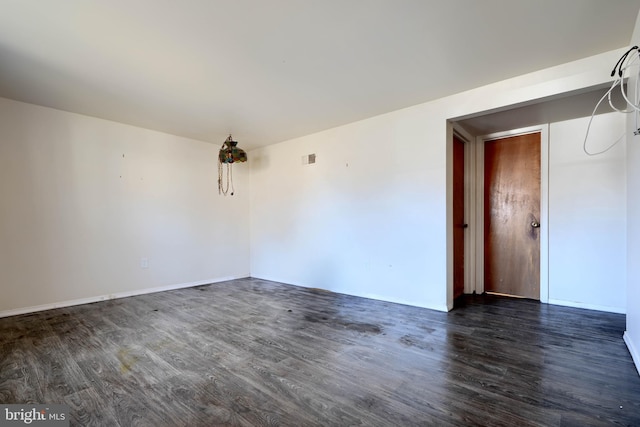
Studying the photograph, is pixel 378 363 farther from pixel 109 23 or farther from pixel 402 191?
pixel 109 23

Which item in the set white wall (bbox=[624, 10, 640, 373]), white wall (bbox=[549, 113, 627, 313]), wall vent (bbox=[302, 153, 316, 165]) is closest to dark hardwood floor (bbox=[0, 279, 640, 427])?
white wall (bbox=[624, 10, 640, 373])

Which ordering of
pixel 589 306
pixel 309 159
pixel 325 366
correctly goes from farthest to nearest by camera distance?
pixel 309 159, pixel 589 306, pixel 325 366

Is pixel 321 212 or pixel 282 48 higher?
pixel 282 48

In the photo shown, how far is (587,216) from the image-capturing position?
3.45 metres

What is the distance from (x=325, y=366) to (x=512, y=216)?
11.5 feet

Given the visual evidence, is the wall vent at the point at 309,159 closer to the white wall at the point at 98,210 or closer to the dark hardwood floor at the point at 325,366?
the white wall at the point at 98,210

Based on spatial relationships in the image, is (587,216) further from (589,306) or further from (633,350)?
(633,350)

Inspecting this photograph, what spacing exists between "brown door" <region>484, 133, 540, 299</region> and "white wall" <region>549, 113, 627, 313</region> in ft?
0.68

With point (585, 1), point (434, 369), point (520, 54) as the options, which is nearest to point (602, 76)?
point (520, 54)

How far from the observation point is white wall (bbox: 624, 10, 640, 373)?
1973 millimetres

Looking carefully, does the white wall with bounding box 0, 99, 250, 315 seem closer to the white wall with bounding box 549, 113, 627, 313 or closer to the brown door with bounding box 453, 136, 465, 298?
the brown door with bounding box 453, 136, 465, 298

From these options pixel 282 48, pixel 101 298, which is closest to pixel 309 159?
pixel 282 48

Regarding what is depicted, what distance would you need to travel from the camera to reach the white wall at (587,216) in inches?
128

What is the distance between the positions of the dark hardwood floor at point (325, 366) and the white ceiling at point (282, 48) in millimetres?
2439
